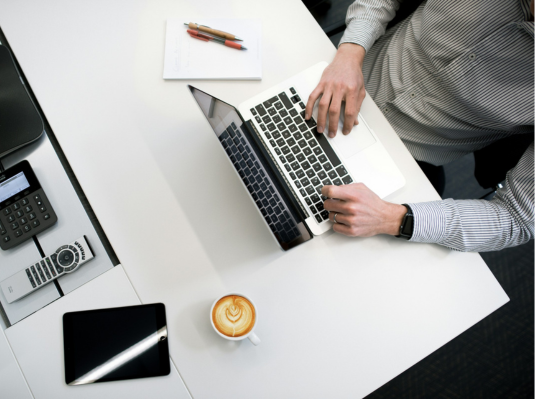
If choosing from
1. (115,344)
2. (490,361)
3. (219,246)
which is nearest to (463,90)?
(219,246)

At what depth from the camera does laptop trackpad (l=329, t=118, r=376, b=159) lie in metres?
0.71

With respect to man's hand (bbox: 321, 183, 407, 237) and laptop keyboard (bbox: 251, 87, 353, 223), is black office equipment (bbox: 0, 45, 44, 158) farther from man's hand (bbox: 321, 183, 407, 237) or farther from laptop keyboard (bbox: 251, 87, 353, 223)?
man's hand (bbox: 321, 183, 407, 237)

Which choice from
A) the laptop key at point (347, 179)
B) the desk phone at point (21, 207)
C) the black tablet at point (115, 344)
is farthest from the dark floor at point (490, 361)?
the desk phone at point (21, 207)

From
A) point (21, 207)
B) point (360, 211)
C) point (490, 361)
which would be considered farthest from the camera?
point (490, 361)

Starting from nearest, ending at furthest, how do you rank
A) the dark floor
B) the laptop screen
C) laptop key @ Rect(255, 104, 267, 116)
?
1. the laptop screen
2. laptop key @ Rect(255, 104, 267, 116)
3. the dark floor

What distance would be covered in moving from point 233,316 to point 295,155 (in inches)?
13.8

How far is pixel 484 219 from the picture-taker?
2.31ft

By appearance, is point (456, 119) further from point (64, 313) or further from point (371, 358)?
point (64, 313)

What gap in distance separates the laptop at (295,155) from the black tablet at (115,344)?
0.32 m

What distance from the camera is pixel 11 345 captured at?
0.68 meters

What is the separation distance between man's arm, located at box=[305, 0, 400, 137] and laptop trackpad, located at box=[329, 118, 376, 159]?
1 centimetres

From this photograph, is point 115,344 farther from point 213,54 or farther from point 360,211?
point 213,54

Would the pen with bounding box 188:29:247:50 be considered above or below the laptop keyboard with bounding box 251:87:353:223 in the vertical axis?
above

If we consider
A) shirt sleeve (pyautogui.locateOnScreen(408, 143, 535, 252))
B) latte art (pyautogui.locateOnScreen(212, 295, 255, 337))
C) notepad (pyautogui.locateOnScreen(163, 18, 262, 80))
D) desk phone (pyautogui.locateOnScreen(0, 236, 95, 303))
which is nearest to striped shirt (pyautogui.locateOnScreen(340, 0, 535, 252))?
shirt sleeve (pyautogui.locateOnScreen(408, 143, 535, 252))
